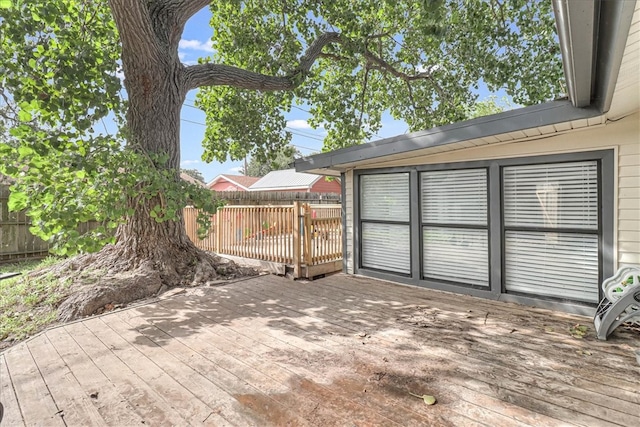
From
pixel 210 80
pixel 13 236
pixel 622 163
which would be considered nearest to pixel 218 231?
pixel 210 80

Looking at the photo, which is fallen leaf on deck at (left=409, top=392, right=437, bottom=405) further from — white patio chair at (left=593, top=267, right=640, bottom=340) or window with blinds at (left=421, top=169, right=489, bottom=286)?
window with blinds at (left=421, top=169, right=489, bottom=286)

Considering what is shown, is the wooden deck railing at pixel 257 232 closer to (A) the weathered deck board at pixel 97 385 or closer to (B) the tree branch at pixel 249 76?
(B) the tree branch at pixel 249 76

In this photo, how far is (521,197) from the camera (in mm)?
4047

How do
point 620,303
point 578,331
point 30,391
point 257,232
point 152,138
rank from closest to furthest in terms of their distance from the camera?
point 30,391
point 620,303
point 578,331
point 152,138
point 257,232

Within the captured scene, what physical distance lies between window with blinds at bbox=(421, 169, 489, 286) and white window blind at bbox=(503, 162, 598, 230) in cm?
35

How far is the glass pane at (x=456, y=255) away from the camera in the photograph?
14.4ft

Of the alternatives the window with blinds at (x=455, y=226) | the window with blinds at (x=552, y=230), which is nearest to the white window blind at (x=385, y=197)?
the window with blinds at (x=455, y=226)

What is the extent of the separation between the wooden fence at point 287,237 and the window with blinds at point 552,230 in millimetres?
2927

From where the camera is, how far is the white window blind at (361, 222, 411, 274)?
515 cm

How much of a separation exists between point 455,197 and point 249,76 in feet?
15.3

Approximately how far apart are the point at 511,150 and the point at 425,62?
6.43 m

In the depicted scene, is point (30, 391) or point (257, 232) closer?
point (30, 391)

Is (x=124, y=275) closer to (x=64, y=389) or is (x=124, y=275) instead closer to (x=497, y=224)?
(x=64, y=389)

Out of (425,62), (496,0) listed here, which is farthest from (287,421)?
(425,62)
